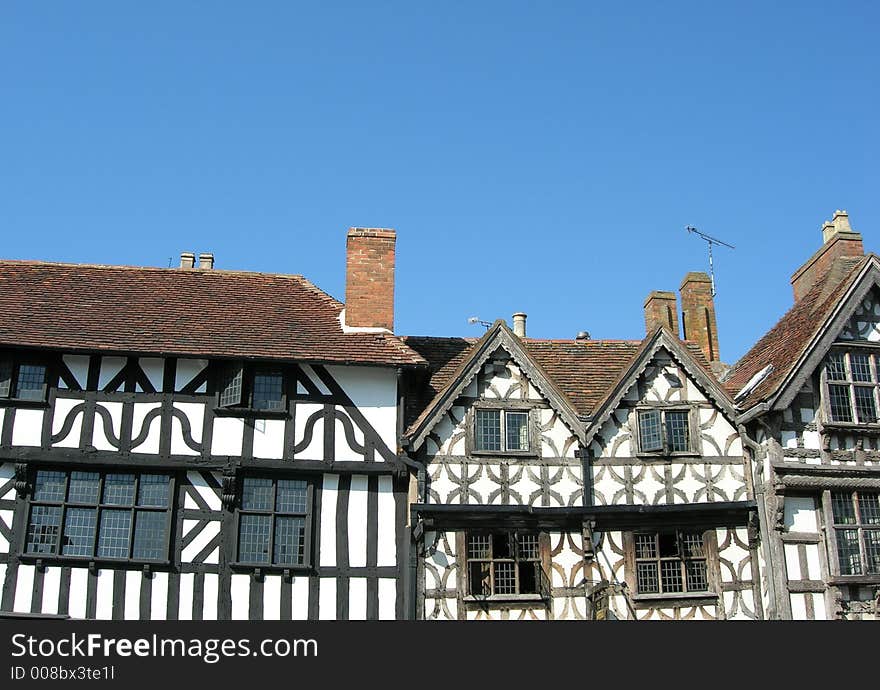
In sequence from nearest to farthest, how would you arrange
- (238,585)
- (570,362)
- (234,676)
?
(234,676) → (238,585) → (570,362)

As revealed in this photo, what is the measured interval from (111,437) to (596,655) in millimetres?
9258

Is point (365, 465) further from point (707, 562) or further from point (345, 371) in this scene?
point (707, 562)

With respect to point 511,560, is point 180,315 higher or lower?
higher

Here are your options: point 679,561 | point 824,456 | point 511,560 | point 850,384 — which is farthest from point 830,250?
point 511,560

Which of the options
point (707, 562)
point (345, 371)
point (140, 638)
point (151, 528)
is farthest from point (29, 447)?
point (707, 562)

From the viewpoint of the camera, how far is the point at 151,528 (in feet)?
52.2

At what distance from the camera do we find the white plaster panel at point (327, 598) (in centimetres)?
1577

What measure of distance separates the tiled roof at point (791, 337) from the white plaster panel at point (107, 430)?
1100 centimetres

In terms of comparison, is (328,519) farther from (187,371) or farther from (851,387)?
(851,387)

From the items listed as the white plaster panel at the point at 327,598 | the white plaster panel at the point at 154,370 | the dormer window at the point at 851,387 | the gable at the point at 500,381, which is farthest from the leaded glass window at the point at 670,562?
the white plaster panel at the point at 154,370

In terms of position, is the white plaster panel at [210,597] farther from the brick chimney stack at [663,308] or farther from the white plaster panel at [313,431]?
the brick chimney stack at [663,308]

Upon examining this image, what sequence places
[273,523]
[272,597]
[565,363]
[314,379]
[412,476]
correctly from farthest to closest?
[565,363]
[314,379]
[412,476]
[273,523]
[272,597]

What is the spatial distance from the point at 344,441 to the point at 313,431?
0.57 m

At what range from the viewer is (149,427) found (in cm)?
1639
